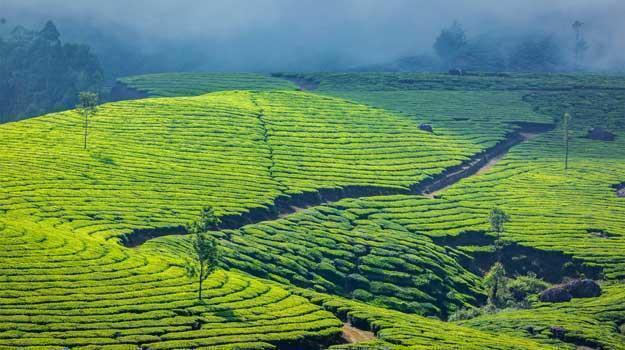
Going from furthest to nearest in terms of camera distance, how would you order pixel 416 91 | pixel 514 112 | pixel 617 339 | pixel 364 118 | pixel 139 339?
1. pixel 416 91
2. pixel 514 112
3. pixel 364 118
4. pixel 617 339
5. pixel 139 339

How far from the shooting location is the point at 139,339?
70875mm

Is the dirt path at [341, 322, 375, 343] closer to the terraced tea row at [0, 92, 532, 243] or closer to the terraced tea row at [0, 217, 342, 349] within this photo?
the terraced tea row at [0, 217, 342, 349]

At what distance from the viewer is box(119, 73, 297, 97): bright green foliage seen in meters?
182

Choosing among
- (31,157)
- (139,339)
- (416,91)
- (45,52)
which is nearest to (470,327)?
(139,339)

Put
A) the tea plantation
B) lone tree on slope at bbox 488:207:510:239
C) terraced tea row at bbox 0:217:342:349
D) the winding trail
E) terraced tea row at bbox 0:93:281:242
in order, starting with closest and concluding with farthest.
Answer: terraced tea row at bbox 0:217:342:349 < the tea plantation < the winding trail < terraced tea row at bbox 0:93:281:242 < lone tree on slope at bbox 488:207:510:239

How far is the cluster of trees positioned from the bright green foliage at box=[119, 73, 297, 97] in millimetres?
7884

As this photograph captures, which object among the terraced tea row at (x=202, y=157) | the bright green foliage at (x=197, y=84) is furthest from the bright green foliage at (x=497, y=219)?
the bright green foliage at (x=197, y=84)

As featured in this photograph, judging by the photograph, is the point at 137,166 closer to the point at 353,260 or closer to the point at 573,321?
the point at 353,260

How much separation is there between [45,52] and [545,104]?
288 feet

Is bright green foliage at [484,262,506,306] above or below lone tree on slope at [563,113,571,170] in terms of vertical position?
below

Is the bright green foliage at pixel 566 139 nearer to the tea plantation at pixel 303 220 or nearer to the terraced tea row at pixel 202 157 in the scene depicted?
the tea plantation at pixel 303 220

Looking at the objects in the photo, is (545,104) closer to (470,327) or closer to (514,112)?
(514,112)

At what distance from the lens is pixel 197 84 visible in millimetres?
188750

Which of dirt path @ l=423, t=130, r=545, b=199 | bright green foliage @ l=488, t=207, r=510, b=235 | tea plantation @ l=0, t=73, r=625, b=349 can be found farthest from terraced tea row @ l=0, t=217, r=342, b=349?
dirt path @ l=423, t=130, r=545, b=199
